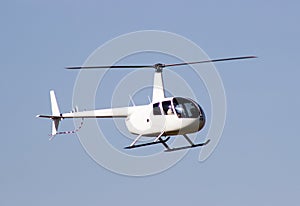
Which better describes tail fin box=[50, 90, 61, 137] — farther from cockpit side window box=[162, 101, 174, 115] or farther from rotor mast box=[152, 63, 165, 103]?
cockpit side window box=[162, 101, 174, 115]

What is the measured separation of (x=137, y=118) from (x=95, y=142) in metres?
3.64

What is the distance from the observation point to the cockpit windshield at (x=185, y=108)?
5959 cm

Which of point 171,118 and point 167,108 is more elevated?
point 167,108

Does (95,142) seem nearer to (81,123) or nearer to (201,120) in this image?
(81,123)

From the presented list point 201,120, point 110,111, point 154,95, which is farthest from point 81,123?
point 201,120

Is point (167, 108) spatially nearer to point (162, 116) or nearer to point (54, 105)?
point (162, 116)

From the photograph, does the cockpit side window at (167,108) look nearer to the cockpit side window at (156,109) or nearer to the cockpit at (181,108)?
the cockpit at (181,108)

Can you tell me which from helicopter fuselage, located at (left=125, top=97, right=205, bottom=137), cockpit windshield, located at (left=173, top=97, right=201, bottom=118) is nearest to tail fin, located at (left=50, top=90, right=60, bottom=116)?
helicopter fuselage, located at (left=125, top=97, right=205, bottom=137)

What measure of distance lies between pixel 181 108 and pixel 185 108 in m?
0.25

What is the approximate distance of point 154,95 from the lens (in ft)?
206

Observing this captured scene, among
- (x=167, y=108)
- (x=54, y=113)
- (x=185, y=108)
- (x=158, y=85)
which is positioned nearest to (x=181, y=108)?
(x=185, y=108)

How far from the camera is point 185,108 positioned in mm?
60000

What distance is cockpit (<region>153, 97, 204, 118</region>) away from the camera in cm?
5962

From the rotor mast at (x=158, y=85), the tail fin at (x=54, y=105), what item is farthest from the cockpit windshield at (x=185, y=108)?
the tail fin at (x=54, y=105)
